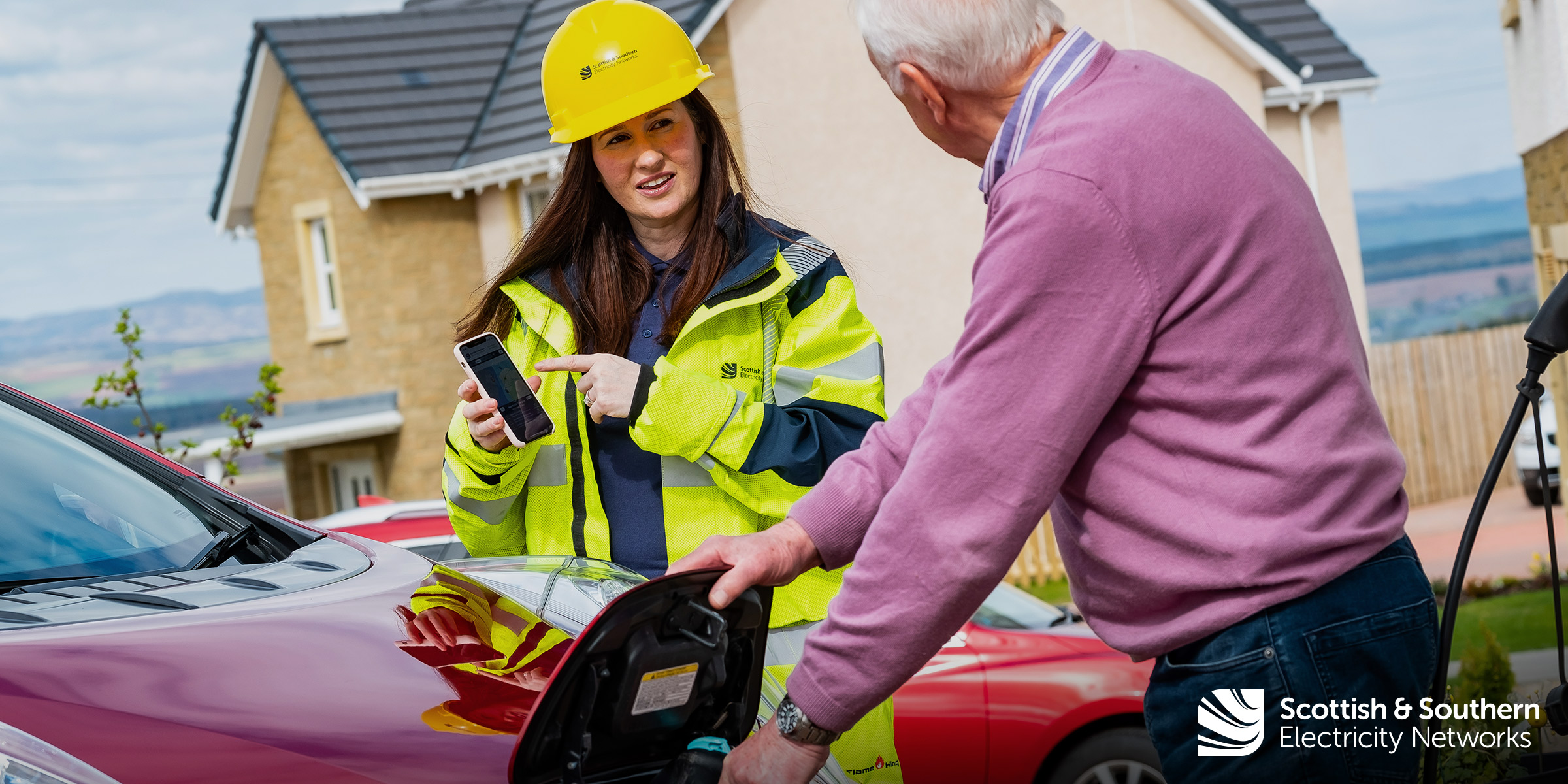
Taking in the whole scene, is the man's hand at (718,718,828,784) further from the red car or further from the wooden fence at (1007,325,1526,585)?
the wooden fence at (1007,325,1526,585)

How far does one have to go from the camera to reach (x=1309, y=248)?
1730mm

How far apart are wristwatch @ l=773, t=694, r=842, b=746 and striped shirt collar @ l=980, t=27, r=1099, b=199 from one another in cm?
75

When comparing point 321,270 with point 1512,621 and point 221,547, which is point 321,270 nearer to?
point 1512,621

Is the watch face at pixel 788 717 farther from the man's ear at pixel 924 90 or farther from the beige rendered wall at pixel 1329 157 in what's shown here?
the beige rendered wall at pixel 1329 157

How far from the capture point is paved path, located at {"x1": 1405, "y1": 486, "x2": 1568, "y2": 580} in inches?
513

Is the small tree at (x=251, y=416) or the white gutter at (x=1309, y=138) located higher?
the white gutter at (x=1309, y=138)

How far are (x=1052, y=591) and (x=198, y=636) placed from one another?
478 inches

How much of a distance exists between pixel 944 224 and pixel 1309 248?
13.0m

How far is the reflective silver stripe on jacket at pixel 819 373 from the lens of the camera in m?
2.61

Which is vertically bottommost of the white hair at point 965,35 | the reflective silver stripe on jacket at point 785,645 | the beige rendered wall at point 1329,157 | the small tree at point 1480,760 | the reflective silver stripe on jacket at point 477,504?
the small tree at point 1480,760

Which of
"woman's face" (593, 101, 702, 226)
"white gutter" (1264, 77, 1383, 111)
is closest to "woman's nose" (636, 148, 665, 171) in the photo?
"woman's face" (593, 101, 702, 226)

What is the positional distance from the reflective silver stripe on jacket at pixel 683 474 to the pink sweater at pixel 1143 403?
844 millimetres

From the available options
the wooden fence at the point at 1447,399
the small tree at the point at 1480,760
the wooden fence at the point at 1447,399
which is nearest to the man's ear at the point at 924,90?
the small tree at the point at 1480,760

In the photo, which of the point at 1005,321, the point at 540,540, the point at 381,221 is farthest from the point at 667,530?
the point at 381,221
